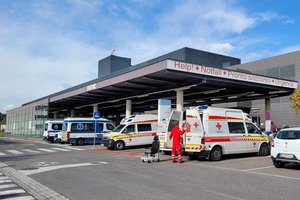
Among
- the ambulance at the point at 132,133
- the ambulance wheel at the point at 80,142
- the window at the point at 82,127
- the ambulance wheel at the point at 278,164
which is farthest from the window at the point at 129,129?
the ambulance wheel at the point at 278,164

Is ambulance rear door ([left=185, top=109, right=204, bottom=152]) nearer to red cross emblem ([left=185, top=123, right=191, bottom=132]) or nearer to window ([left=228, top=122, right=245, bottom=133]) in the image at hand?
red cross emblem ([left=185, top=123, right=191, bottom=132])

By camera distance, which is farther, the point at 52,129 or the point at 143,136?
the point at 52,129

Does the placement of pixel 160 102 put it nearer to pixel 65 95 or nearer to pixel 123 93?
pixel 123 93

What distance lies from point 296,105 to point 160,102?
19692 millimetres

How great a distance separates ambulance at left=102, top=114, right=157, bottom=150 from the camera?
22281mm

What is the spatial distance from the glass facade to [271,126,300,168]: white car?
39.8m

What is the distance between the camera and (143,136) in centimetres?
2300

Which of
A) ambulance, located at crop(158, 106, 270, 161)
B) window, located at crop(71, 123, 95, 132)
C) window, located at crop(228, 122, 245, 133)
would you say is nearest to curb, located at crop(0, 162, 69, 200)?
ambulance, located at crop(158, 106, 270, 161)

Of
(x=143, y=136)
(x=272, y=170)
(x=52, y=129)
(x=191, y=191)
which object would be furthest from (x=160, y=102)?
(x=52, y=129)

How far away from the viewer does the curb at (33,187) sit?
7507 millimetres

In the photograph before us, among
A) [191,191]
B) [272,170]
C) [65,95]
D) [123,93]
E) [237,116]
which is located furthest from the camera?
[65,95]

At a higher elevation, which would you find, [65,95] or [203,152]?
[65,95]

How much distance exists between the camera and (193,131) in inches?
584

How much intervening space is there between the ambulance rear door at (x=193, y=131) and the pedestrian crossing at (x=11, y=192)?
26.5ft
